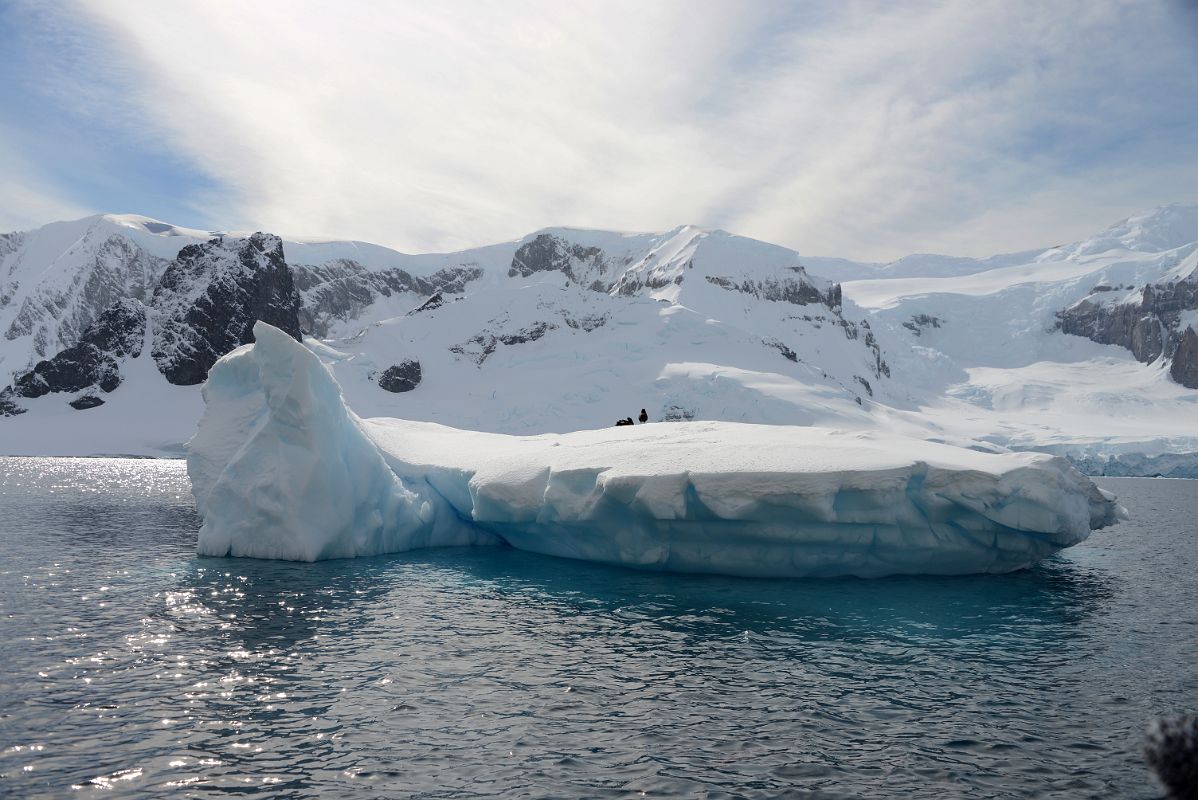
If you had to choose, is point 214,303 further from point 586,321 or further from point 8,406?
point 586,321

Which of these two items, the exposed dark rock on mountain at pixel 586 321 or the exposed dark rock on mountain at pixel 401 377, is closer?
the exposed dark rock on mountain at pixel 401 377

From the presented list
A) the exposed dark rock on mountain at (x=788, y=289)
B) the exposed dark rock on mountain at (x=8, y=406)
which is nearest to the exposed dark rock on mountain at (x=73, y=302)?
the exposed dark rock on mountain at (x=8, y=406)

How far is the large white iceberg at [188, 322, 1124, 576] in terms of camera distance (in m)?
21.9

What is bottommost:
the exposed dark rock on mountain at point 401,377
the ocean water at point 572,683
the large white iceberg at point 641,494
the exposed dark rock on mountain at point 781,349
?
the ocean water at point 572,683

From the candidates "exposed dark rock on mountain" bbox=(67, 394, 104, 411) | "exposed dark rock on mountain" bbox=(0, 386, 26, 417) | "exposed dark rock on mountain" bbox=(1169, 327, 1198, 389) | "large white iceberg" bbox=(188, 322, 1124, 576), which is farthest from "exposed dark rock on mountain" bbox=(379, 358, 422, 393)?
"exposed dark rock on mountain" bbox=(1169, 327, 1198, 389)

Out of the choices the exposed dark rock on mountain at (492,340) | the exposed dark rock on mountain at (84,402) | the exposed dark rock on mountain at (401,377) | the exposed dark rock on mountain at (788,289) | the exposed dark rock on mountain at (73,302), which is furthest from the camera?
the exposed dark rock on mountain at (73,302)

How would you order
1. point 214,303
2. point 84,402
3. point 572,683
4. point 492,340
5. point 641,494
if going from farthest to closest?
point 214,303 → point 492,340 → point 84,402 → point 641,494 → point 572,683

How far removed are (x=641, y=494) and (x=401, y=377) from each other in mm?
107920

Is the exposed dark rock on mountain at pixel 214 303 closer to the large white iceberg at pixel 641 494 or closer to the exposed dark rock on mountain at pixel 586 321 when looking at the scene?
the exposed dark rock on mountain at pixel 586 321

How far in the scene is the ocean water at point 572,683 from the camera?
9.90 meters

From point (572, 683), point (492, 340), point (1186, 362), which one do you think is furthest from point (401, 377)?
point (1186, 362)

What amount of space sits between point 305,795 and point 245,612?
9508 millimetres

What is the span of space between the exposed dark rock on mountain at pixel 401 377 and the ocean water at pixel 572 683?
101m

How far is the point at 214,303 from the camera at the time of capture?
13962 cm
